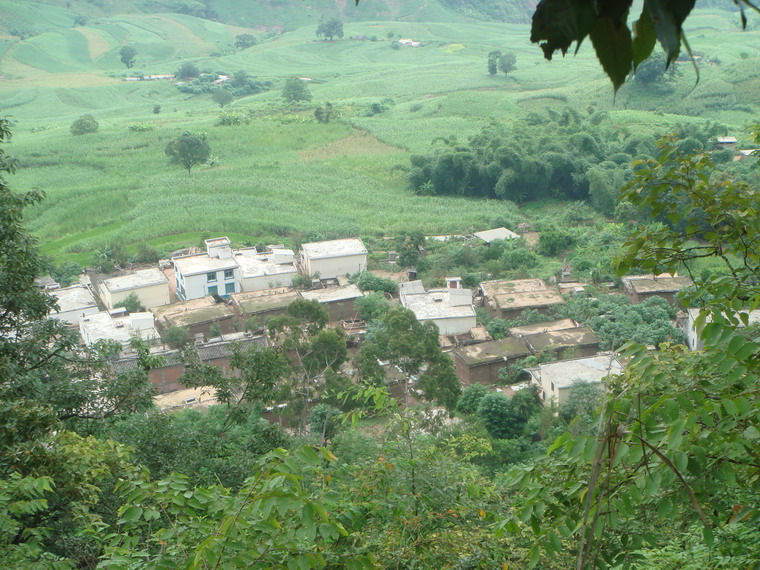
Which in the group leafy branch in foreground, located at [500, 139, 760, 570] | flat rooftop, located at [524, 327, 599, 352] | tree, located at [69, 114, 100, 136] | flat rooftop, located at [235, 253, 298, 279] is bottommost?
flat rooftop, located at [524, 327, 599, 352]

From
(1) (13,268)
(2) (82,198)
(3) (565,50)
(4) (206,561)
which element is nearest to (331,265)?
(2) (82,198)

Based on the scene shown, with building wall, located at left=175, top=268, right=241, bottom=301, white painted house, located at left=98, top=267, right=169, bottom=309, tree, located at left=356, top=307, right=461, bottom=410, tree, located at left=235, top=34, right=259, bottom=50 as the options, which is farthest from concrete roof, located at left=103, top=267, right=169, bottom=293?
tree, located at left=235, top=34, right=259, bottom=50

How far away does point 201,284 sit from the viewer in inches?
761

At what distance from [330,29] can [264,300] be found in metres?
43.5

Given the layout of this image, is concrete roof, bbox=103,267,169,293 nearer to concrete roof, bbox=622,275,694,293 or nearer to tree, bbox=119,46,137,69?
concrete roof, bbox=622,275,694,293

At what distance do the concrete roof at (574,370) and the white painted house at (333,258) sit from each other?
24.5ft

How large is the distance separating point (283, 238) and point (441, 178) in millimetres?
7330

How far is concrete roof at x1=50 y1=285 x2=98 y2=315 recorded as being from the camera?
17969 mm

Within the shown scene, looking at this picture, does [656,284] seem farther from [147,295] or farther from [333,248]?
[147,295]

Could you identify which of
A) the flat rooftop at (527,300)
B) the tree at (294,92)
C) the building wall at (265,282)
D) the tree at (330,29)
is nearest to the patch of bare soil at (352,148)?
the tree at (294,92)

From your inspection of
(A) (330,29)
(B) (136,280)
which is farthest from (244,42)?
(B) (136,280)

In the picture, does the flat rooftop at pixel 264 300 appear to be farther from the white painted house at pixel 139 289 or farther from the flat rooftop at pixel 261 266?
the white painted house at pixel 139 289

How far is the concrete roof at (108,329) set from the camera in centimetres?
1619

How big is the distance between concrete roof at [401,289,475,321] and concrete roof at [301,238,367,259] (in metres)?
2.97
